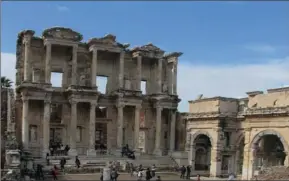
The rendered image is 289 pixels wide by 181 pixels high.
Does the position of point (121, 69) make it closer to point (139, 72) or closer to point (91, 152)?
point (139, 72)

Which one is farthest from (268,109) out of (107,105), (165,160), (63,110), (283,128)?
(63,110)

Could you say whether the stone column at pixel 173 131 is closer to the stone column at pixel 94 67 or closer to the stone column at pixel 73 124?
the stone column at pixel 94 67

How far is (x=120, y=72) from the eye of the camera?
35562 mm

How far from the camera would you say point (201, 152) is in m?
39.0

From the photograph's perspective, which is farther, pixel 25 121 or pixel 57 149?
pixel 57 149

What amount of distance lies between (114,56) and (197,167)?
12363mm

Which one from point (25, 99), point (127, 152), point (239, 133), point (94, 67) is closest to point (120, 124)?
point (127, 152)

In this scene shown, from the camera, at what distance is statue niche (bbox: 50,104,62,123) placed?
114 feet

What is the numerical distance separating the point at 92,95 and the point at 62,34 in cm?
536

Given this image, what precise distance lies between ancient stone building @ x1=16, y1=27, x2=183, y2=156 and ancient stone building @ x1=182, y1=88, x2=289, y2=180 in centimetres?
250

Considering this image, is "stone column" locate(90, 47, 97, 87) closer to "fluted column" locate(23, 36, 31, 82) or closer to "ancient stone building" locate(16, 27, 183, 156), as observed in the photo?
"ancient stone building" locate(16, 27, 183, 156)

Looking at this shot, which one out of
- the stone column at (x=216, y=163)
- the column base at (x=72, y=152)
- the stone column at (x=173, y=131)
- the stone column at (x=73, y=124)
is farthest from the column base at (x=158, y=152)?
the column base at (x=72, y=152)

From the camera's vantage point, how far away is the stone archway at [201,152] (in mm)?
37250

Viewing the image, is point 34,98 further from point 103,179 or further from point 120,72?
point 103,179
